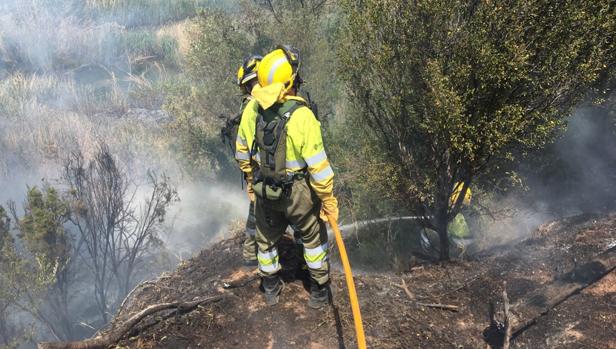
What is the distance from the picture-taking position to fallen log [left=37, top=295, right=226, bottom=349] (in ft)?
11.6

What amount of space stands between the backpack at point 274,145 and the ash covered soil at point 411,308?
1.35m

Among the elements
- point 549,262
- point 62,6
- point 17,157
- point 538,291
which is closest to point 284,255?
point 538,291

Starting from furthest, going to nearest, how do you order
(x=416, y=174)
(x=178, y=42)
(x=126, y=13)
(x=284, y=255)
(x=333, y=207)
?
(x=126, y=13) → (x=178, y=42) → (x=416, y=174) → (x=284, y=255) → (x=333, y=207)

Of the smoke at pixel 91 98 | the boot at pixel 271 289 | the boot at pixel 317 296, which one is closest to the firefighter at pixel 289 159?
the boot at pixel 317 296

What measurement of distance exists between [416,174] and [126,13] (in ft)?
92.0

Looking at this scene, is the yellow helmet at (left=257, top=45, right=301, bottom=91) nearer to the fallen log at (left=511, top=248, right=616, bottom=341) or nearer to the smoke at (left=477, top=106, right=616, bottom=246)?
the fallen log at (left=511, top=248, right=616, bottom=341)

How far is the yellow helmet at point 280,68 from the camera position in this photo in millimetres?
3510

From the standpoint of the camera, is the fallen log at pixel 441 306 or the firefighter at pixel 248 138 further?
the fallen log at pixel 441 306

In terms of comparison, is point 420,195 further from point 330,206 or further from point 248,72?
point 248,72

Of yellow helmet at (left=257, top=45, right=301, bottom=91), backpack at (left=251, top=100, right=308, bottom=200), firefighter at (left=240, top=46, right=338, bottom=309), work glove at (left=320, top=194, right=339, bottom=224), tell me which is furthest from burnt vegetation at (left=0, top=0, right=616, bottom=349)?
yellow helmet at (left=257, top=45, right=301, bottom=91)

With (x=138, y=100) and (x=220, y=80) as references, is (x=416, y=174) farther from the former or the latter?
(x=138, y=100)

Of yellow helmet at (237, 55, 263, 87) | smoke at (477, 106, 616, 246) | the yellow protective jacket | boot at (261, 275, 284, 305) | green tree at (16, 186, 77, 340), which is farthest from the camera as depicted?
green tree at (16, 186, 77, 340)

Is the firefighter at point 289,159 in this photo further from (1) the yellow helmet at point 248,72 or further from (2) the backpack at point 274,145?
(1) the yellow helmet at point 248,72

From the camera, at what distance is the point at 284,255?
5.15 meters
